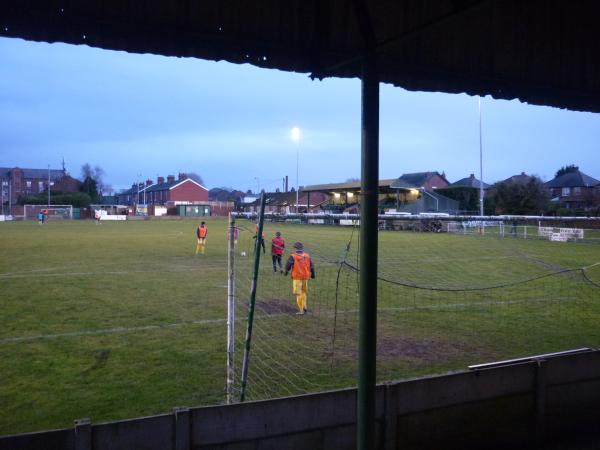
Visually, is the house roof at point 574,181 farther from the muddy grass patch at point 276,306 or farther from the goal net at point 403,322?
the muddy grass patch at point 276,306

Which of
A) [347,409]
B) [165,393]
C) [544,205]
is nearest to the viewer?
[347,409]

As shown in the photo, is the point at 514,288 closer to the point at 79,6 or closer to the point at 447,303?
the point at 447,303

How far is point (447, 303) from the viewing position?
13781 mm

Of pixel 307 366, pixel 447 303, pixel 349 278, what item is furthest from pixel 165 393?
pixel 349 278

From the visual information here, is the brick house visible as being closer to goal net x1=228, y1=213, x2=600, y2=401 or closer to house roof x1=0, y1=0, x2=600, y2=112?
Result: goal net x1=228, y1=213, x2=600, y2=401

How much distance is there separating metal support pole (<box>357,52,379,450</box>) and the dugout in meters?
Result: 84.0

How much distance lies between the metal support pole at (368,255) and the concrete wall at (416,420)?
196 centimetres

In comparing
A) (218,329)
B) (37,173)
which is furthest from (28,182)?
(218,329)

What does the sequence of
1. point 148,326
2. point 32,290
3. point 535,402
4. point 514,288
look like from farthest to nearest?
1. point 514,288
2. point 32,290
3. point 148,326
4. point 535,402

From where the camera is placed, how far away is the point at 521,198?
41938mm

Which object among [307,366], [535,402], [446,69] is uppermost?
[446,69]

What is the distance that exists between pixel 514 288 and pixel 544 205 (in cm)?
2949

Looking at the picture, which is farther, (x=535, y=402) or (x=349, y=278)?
(x=349, y=278)

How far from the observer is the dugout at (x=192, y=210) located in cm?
8506
